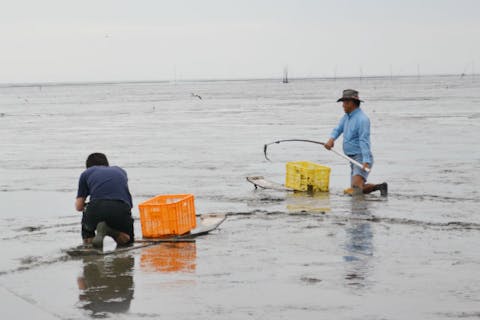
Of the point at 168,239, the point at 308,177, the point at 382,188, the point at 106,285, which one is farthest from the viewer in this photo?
the point at 308,177

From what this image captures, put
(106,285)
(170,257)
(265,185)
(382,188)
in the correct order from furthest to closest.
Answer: (265,185), (382,188), (170,257), (106,285)

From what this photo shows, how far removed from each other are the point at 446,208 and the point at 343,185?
317 cm

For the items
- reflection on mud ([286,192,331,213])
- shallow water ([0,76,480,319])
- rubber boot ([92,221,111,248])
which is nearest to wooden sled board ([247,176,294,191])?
shallow water ([0,76,480,319])

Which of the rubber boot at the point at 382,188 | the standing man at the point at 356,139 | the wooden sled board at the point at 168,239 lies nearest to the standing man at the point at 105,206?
the wooden sled board at the point at 168,239

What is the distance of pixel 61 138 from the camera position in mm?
30578

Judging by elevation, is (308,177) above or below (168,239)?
above

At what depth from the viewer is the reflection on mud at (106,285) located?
684 cm

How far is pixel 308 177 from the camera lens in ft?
45.3

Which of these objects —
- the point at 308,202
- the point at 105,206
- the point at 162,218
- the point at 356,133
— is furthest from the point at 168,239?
the point at 356,133

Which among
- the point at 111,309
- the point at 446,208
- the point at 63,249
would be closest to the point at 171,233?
the point at 63,249

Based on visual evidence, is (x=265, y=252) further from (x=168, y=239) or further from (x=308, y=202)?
(x=308, y=202)

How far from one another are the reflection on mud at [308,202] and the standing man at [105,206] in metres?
3.39

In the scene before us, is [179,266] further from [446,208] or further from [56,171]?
[56,171]

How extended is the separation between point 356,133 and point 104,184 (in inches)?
200
